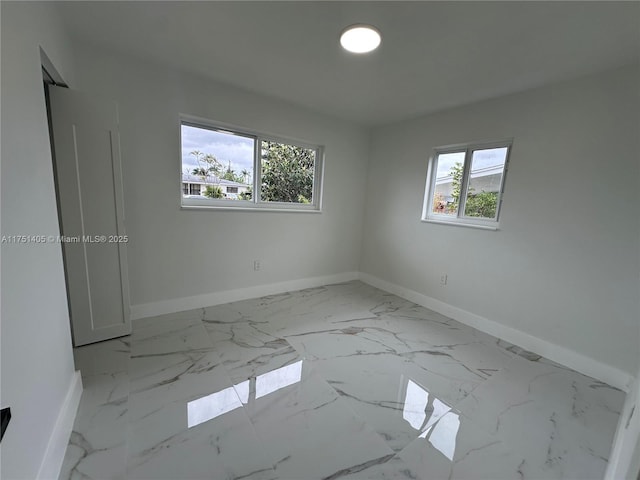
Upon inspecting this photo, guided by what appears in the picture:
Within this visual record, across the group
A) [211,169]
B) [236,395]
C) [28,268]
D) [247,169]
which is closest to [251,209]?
[247,169]

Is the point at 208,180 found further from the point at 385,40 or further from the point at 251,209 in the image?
the point at 385,40

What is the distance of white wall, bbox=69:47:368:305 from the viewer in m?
2.34

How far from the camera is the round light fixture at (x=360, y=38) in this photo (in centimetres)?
171

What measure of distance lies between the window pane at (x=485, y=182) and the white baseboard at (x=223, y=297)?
2.05 meters

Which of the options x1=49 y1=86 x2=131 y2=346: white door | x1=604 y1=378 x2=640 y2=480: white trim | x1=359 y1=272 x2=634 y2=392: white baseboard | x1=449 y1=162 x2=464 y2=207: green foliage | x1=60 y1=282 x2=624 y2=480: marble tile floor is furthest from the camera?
x1=449 y1=162 x2=464 y2=207: green foliage

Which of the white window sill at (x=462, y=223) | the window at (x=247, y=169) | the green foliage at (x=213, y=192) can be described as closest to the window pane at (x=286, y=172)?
the window at (x=247, y=169)

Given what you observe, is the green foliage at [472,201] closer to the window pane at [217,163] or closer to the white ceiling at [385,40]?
the white ceiling at [385,40]

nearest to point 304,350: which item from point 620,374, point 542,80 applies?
point 620,374

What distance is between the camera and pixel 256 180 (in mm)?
3150

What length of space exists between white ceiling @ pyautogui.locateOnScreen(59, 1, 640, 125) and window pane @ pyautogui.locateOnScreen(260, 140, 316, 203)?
813 millimetres

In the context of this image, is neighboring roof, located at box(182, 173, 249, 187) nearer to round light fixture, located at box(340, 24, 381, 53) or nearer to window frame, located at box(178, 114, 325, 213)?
window frame, located at box(178, 114, 325, 213)

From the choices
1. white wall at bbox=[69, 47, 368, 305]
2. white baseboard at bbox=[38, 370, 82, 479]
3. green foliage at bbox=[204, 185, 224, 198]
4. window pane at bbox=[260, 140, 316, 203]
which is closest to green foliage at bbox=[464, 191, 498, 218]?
white wall at bbox=[69, 47, 368, 305]

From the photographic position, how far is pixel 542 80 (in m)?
2.20

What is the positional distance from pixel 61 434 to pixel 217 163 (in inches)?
94.7
